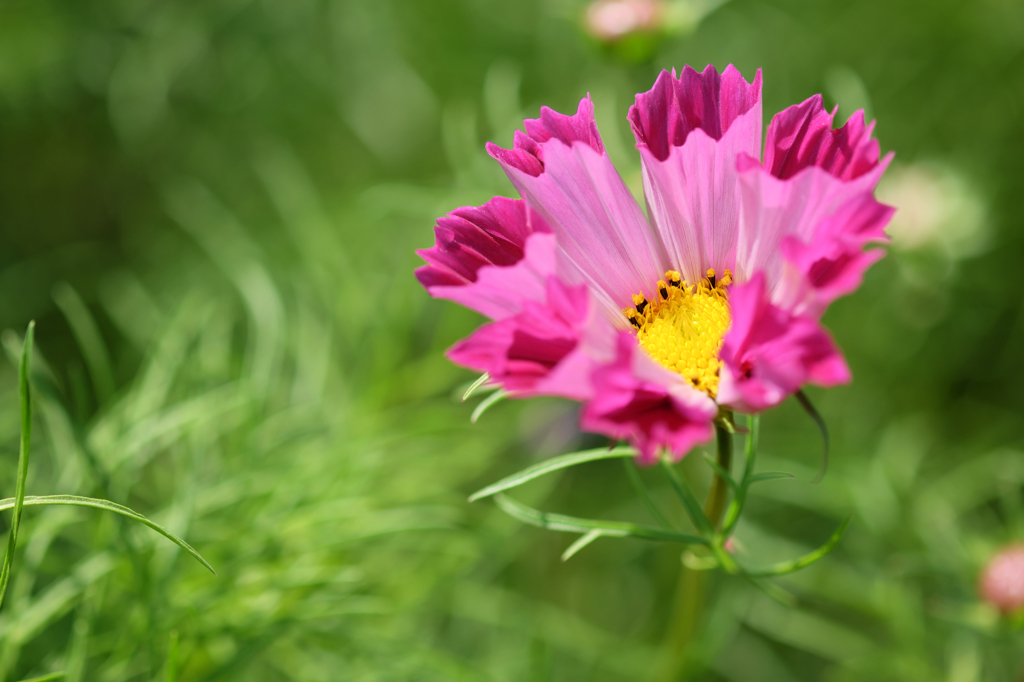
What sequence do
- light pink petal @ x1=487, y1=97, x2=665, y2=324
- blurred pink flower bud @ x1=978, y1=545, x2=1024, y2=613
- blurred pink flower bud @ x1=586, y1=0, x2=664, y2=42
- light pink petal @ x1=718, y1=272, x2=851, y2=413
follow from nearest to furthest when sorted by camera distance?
light pink petal @ x1=718, y1=272, x2=851, y2=413, light pink petal @ x1=487, y1=97, x2=665, y2=324, blurred pink flower bud @ x1=978, y1=545, x2=1024, y2=613, blurred pink flower bud @ x1=586, y1=0, x2=664, y2=42

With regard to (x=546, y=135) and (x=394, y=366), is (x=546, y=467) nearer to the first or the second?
(x=546, y=135)

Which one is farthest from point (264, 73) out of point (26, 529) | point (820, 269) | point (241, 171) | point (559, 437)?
point (820, 269)

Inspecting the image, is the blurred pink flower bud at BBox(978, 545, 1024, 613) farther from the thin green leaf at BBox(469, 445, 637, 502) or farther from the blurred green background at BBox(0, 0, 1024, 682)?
the thin green leaf at BBox(469, 445, 637, 502)

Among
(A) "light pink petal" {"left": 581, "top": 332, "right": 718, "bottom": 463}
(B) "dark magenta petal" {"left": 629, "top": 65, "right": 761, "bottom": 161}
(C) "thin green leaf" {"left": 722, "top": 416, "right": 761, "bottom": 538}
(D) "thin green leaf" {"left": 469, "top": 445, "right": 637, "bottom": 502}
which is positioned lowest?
(C) "thin green leaf" {"left": 722, "top": 416, "right": 761, "bottom": 538}

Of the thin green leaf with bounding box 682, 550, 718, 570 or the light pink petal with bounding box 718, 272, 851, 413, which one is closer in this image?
the light pink petal with bounding box 718, 272, 851, 413

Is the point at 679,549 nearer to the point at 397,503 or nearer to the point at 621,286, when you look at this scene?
the point at 397,503

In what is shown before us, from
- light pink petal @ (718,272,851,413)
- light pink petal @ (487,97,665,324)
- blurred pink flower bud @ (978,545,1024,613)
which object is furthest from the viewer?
blurred pink flower bud @ (978,545,1024,613)

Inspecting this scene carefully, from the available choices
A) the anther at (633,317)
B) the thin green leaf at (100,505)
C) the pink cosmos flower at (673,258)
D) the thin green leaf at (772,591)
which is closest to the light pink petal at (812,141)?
the pink cosmos flower at (673,258)

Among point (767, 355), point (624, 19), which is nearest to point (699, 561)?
point (767, 355)

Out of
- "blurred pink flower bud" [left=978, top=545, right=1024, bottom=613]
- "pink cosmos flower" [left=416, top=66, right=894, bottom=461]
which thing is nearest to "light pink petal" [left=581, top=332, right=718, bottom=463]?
"pink cosmos flower" [left=416, top=66, right=894, bottom=461]
